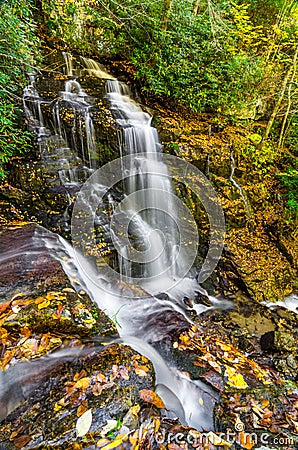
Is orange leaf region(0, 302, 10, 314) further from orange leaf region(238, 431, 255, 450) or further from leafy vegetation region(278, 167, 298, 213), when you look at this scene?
leafy vegetation region(278, 167, 298, 213)

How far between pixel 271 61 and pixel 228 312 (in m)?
7.89

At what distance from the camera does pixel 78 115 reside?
602 cm

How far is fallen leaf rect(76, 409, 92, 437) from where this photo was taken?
1.70 metres

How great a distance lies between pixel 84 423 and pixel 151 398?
0.61m

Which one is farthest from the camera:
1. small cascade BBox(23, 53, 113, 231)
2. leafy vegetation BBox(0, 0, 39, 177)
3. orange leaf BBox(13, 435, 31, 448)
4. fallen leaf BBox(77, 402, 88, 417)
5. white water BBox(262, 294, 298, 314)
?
white water BBox(262, 294, 298, 314)

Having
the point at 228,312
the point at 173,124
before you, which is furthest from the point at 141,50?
the point at 228,312

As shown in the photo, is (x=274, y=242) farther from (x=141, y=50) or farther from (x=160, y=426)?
(x=141, y=50)

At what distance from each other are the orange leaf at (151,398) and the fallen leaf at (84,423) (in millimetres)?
476

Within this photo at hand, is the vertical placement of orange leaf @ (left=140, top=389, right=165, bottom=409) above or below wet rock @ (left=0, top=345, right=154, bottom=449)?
below

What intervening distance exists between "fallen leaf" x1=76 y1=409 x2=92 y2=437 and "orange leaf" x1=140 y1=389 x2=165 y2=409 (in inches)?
18.8

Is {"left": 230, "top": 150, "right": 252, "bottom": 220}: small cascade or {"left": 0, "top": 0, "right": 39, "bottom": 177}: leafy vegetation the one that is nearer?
{"left": 0, "top": 0, "right": 39, "bottom": 177}: leafy vegetation

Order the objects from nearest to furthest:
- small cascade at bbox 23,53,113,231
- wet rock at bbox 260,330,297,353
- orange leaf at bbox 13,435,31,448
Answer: orange leaf at bbox 13,435,31,448
wet rock at bbox 260,330,297,353
small cascade at bbox 23,53,113,231

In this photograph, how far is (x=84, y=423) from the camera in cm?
175

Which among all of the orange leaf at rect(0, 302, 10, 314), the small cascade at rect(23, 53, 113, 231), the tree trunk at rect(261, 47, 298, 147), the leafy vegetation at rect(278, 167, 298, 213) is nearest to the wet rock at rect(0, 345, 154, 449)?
the orange leaf at rect(0, 302, 10, 314)
